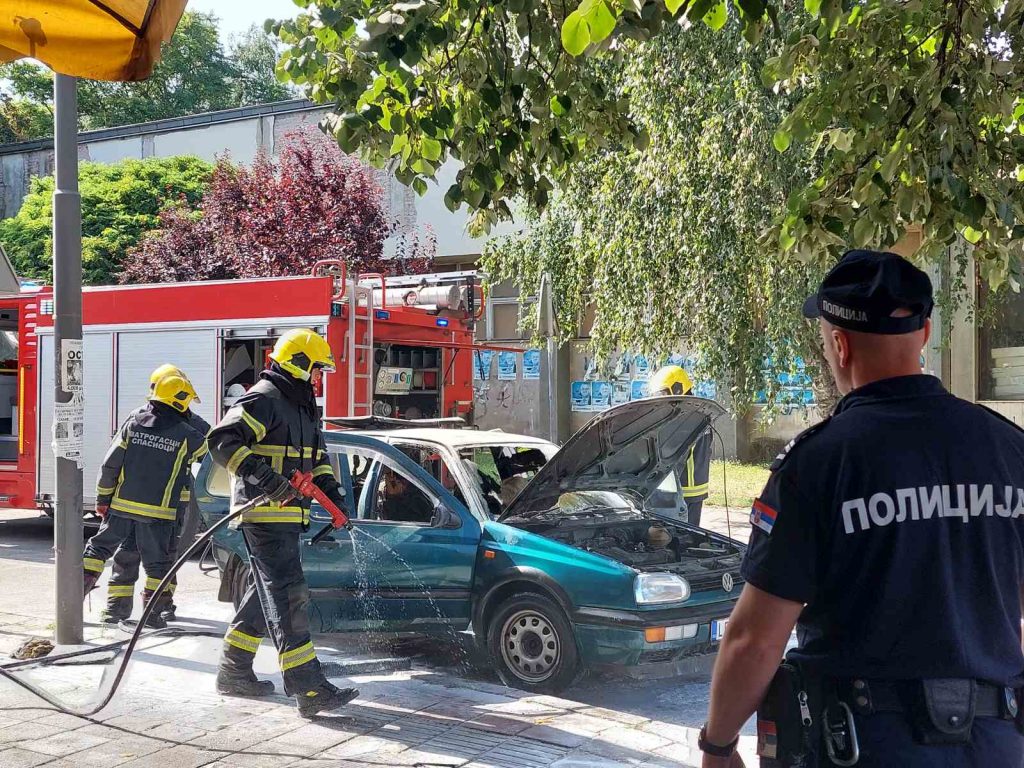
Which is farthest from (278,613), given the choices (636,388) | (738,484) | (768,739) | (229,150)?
(229,150)

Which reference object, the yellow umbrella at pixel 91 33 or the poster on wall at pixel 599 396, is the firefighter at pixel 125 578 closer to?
the yellow umbrella at pixel 91 33

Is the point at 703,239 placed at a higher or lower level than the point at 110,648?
higher

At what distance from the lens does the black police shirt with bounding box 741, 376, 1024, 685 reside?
85.8 inches

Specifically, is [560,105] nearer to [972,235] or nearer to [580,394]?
[972,235]

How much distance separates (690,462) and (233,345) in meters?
5.44

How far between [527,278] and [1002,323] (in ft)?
29.3

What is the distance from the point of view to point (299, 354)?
5844 mm

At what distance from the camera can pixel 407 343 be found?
1147 cm

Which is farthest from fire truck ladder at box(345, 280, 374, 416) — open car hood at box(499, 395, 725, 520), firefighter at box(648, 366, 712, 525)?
open car hood at box(499, 395, 725, 520)

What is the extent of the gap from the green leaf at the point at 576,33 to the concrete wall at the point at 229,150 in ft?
62.4

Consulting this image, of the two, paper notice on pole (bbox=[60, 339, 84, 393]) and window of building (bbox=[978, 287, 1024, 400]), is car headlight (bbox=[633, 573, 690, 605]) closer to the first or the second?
paper notice on pole (bbox=[60, 339, 84, 393])

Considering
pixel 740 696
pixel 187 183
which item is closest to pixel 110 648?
pixel 740 696

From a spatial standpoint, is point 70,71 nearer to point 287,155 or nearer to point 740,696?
point 740,696

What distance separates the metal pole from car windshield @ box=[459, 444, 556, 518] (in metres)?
2.50
